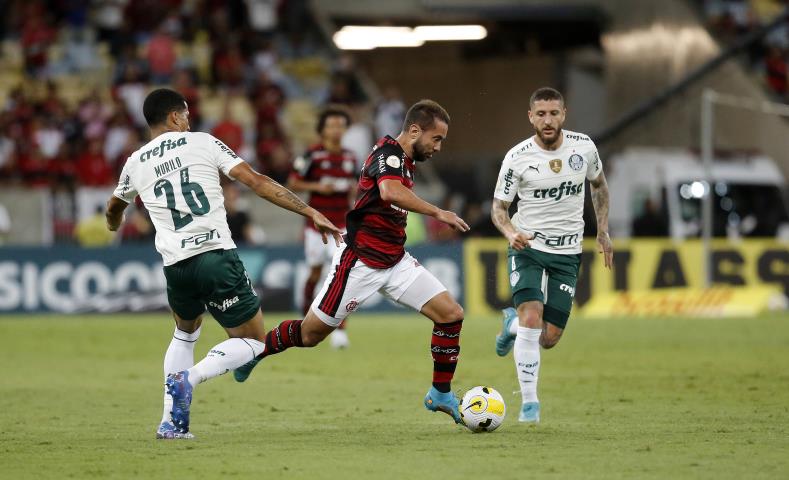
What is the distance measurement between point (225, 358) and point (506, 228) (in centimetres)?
243

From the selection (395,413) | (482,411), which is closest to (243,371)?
(395,413)

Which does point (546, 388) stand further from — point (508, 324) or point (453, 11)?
point (453, 11)

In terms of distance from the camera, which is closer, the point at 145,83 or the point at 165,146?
the point at 165,146

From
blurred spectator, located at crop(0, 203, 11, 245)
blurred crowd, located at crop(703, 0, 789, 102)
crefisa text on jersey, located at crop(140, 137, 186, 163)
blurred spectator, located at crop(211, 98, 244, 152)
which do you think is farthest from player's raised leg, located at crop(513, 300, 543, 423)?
blurred crowd, located at crop(703, 0, 789, 102)

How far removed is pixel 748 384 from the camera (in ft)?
43.3

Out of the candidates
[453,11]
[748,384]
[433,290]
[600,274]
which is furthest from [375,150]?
[453,11]

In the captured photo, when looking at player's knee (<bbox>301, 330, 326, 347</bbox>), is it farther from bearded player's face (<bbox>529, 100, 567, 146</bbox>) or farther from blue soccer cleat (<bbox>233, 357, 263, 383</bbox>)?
bearded player's face (<bbox>529, 100, 567, 146</bbox>)

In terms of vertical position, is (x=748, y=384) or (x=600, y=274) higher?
(x=600, y=274)

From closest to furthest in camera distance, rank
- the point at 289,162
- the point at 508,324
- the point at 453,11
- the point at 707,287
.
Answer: the point at 508,324, the point at 707,287, the point at 289,162, the point at 453,11

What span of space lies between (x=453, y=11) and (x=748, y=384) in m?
21.2

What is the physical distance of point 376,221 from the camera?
997 centimetres

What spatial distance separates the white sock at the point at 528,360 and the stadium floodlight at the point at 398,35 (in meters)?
24.3

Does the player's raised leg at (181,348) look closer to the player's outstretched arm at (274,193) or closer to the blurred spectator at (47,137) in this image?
the player's outstretched arm at (274,193)

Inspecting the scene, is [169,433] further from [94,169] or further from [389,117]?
[389,117]
